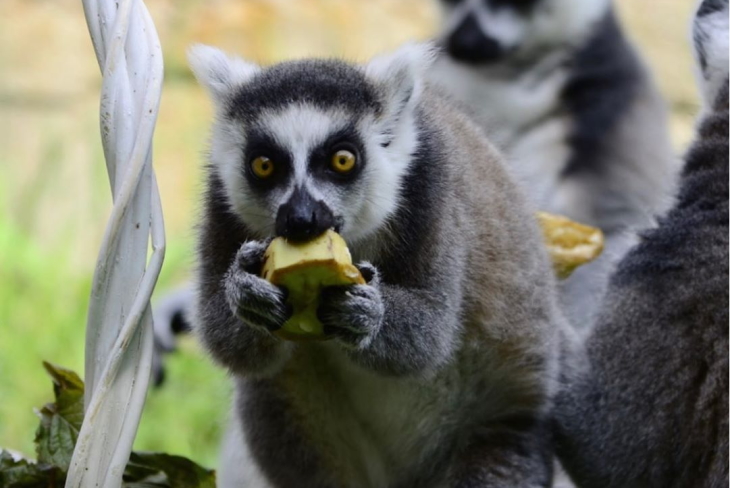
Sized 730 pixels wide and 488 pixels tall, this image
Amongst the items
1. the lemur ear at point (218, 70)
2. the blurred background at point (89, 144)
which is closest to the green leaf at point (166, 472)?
the blurred background at point (89, 144)

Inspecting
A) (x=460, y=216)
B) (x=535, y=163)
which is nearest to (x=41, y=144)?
(x=535, y=163)

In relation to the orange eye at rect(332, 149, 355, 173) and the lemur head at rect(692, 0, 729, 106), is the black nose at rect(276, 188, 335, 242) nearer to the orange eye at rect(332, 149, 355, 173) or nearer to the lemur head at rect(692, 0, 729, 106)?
the orange eye at rect(332, 149, 355, 173)

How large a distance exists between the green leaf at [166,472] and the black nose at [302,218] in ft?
2.40

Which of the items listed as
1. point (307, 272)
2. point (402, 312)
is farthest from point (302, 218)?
point (402, 312)

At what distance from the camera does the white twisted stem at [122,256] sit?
216 cm

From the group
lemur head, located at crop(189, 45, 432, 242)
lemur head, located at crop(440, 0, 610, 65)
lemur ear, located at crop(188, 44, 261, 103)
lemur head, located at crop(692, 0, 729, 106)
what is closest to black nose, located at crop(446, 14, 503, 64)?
lemur head, located at crop(440, 0, 610, 65)

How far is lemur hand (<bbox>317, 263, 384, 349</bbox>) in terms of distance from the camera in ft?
7.96

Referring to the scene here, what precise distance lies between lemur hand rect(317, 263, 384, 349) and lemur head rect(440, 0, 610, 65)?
156 inches

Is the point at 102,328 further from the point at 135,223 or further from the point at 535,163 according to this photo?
the point at 535,163

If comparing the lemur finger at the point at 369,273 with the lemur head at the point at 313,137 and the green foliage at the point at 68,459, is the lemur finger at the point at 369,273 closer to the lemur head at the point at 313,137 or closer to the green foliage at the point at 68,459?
the lemur head at the point at 313,137

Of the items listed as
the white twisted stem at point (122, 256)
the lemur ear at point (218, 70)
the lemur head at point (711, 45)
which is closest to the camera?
the white twisted stem at point (122, 256)

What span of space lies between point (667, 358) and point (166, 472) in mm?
1371

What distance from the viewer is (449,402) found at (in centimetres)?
295

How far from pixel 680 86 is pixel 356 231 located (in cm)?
941
